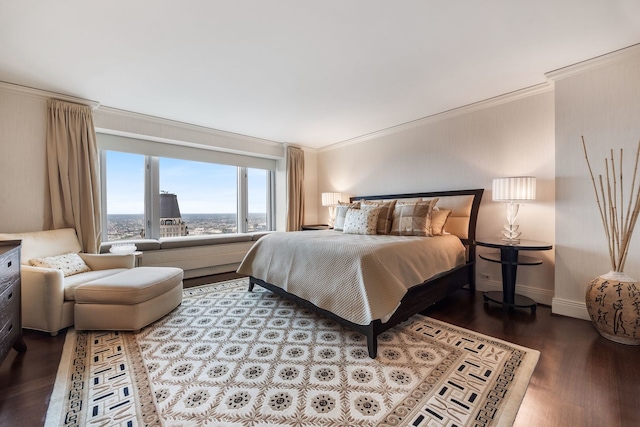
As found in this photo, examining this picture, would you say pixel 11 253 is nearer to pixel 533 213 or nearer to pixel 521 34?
pixel 521 34

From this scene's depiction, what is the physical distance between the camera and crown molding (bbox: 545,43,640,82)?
2.19m

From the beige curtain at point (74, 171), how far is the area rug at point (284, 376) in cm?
153

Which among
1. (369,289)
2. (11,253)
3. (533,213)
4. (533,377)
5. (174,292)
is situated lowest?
(533,377)

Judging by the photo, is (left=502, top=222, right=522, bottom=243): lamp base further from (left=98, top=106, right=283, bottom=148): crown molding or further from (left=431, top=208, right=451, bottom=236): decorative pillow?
(left=98, top=106, right=283, bottom=148): crown molding

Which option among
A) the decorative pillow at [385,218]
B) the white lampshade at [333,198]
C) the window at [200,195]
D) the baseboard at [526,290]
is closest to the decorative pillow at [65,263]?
the window at [200,195]

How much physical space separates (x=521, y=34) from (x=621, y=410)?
99.3 inches

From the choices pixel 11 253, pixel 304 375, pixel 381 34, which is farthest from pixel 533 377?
pixel 11 253

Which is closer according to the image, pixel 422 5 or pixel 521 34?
pixel 422 5

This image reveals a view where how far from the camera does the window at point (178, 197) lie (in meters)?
3.79

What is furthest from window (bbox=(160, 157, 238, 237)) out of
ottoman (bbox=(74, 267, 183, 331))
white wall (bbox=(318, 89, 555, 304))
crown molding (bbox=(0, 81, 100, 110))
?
white wall (bbox=(318, 89, 555, 304))

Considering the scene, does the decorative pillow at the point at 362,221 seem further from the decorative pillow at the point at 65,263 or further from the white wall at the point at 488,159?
the decorative pillow at the point at 65,263

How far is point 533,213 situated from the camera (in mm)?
2930

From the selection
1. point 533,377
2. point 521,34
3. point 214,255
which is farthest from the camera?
point 214,255

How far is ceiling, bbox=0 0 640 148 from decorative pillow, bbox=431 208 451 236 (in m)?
1.42
